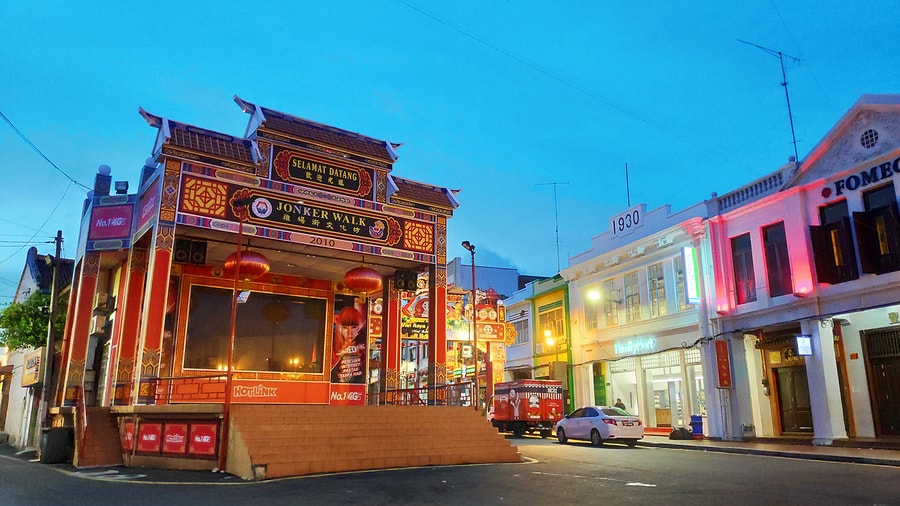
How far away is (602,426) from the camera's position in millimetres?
21656

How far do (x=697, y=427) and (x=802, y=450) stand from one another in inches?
237

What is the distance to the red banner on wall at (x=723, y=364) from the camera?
931 inches

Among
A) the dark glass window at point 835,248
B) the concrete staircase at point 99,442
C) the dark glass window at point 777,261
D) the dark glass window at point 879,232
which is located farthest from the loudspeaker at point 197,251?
the dark glass window at point 879,232

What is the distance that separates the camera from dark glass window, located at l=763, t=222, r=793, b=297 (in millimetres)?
22062

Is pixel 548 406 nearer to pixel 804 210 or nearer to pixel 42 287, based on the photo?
pixel 804 210

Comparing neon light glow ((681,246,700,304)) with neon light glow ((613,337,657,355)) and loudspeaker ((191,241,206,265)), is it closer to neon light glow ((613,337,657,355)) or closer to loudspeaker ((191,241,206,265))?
neon light glow ((613,337,657,355))

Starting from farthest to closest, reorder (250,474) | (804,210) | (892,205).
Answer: (804,210)
(892,205)
(250,474)

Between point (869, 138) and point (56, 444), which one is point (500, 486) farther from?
point (869, 138)

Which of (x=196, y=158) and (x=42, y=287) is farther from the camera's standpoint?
(x=42, y=287)

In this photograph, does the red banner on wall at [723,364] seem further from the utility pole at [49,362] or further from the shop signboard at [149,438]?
the utility pole at [49,362]

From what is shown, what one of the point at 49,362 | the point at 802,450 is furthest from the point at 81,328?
the point at 802,450

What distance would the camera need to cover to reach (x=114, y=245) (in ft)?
58.9

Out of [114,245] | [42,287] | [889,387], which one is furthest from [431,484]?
[42,287]

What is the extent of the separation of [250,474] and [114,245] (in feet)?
32.5
